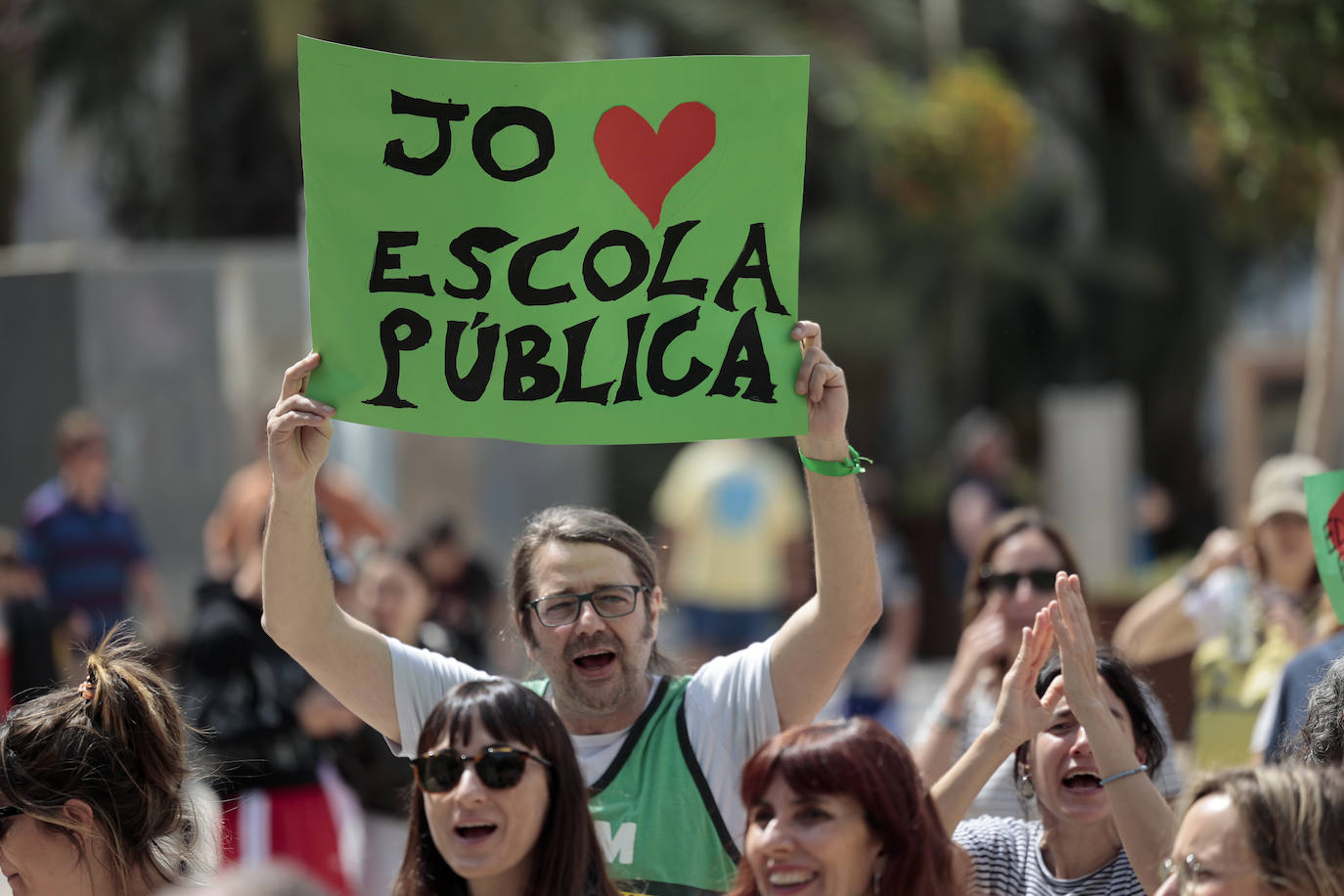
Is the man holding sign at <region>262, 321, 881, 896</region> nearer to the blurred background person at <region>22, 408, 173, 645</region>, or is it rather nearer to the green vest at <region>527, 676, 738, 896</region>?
the green vest at <region>527, 676, 738, 896</region>

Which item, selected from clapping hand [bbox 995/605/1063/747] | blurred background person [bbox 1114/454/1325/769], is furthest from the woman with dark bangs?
blurred background person [bbox 1114/454/1325/769]

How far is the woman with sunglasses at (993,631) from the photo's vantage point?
409cm

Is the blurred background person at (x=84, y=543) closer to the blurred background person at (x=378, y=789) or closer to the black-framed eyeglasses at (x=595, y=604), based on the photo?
the blurred background person at (x=378, y=789)

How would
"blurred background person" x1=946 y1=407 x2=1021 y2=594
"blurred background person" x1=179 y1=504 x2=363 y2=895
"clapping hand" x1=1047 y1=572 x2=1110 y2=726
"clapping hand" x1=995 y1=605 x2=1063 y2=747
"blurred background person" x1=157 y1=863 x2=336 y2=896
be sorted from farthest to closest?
1. "blurred background person" x1=946 y1=407 x2=1021 y2=594
2. "blurred background person" x1=179 y1=504 x2=363 y2=895
3. "clapping hand" x1=995 y1=605 x2=1063 y2=747
4. "clapping hand" x1=1047 y1=572 x2=1110 y2=726
5. "blurred background person" x1=157 y1=863 x2=336 y2=896

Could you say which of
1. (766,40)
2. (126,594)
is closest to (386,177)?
(126,594)

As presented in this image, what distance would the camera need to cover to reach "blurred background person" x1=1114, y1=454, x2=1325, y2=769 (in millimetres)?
5160

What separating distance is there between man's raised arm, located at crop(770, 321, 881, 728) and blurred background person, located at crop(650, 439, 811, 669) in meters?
6.63

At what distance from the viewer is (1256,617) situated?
5363 millimetres

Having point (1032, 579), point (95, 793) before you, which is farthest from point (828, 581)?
point (95, 793)

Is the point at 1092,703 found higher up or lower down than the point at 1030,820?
higher up

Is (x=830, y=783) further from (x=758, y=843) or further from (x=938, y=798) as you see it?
(x=938, y=798)

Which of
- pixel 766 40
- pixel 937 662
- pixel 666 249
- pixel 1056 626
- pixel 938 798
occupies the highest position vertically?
pixel 766 40

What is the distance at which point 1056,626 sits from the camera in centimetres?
329

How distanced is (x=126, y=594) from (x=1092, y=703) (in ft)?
23.9
